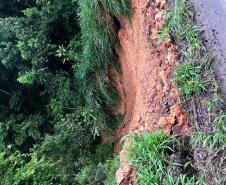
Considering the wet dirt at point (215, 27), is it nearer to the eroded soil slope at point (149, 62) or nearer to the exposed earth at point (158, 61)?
the exposed earth at point (158, 61)

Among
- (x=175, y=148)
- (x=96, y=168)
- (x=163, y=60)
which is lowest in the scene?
(x=96, y=168)

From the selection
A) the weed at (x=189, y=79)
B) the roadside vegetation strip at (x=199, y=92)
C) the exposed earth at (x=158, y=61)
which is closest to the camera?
the roadside vegetation strip at (x=199, y=92)

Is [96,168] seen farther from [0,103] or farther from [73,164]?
[0,103]

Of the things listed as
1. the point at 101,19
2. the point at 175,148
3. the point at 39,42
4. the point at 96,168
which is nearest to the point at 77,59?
the point at 39,42

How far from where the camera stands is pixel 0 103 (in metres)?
8.71

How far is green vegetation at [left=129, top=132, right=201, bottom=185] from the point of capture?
11.1 feet

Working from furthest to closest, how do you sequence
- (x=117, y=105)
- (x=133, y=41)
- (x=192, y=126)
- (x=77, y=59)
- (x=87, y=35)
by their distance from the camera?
(x=77, y=59), (x=117, y=105), (x=87, y=35), (x=133, y=41), (x=192, y=126)

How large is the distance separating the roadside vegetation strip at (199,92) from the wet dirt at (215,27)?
0.25 ft

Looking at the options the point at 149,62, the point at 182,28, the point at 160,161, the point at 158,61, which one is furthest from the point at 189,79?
the point at 149,62

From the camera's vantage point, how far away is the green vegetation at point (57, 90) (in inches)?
223

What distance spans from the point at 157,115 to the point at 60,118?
369 centimetres

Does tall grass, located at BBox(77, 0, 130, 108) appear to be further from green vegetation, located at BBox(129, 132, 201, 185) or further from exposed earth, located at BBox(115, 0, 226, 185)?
green vegetation, located at BBox(129, 132, 201, 185)

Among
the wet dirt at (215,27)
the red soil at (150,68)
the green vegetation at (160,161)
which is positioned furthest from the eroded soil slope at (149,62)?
the wet dirt at (215,27)

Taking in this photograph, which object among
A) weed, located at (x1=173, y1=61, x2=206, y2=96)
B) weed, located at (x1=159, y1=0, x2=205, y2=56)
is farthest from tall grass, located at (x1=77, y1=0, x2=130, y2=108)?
weed, located at (x1=173, y1=61, x2=206, y2=96)
